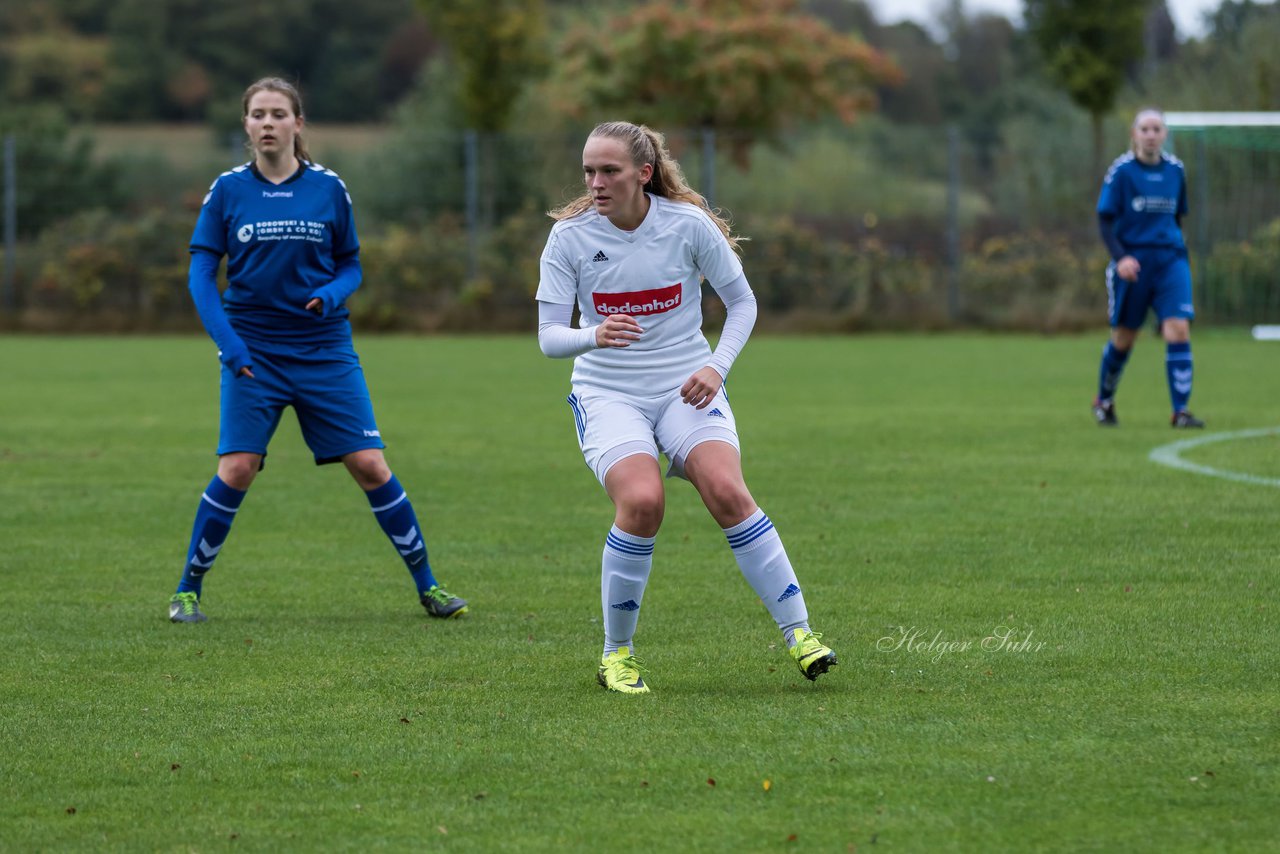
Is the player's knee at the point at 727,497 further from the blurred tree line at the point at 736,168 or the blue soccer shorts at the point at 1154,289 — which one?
the blurred tree line at the point at 736,168

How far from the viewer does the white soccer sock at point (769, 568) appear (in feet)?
19.1

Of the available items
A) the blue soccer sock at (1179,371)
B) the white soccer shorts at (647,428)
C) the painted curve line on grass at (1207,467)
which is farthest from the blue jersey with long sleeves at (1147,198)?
the white soccer shorts at (647,428)

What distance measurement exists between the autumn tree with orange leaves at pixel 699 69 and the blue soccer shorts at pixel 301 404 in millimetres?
29026

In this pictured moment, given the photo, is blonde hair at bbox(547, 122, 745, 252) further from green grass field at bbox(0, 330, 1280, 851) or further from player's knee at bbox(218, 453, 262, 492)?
player's knee at bbox(218, 453, 262, 492)

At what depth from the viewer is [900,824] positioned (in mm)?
4293

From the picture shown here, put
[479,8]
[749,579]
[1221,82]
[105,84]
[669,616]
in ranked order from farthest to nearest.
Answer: [105,84], [1221,82], [479,8], [669,616], [749,579]

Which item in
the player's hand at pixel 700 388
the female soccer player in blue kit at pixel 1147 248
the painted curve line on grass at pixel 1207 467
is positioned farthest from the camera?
the female soccer player in blue kit at pixel 1147 248

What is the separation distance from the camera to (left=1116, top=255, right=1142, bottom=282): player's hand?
1328 cm

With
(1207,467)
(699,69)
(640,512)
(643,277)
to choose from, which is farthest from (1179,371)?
(699,69)

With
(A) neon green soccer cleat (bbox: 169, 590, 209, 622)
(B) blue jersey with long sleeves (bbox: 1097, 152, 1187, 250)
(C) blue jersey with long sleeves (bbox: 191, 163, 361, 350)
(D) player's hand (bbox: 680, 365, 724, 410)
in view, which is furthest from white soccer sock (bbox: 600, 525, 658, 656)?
(B) blue jersey with long sleeves (bbox: 1097, 152, 1187, 250)

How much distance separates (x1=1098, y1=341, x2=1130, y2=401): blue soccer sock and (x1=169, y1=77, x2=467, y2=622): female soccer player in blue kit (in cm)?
770

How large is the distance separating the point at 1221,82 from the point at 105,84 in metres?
51.6

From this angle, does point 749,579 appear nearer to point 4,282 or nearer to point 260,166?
point 260,166

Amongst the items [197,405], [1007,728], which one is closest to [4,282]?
[197,405]
